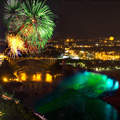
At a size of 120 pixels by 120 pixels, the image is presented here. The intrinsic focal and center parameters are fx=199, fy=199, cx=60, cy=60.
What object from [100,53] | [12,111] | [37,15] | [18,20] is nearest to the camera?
[12,111]

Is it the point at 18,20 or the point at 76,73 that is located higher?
the point at 18,20

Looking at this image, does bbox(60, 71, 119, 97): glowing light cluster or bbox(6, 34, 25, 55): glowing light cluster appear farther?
bbox(60, 71, 119, 97): glowing light cluster

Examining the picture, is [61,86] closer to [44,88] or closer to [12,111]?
[44,88]

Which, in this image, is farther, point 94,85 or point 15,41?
point 94,85

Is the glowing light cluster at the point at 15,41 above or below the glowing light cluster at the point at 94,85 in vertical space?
above

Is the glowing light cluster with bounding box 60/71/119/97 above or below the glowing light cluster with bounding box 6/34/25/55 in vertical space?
below

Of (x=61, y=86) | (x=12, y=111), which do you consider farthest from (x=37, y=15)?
(x=61, y=86)

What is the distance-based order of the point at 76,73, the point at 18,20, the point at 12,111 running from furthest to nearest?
the point at 76,73
the point at 18,20
the point at 12,111

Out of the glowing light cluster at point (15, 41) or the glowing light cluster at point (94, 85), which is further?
the glowing light cluster at point (94, 85)

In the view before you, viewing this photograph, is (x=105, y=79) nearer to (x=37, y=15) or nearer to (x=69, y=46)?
(x=37, y=15)

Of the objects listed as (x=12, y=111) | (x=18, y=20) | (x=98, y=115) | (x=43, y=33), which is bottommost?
(x=98, y=115)

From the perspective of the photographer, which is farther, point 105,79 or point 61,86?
point 105,79
